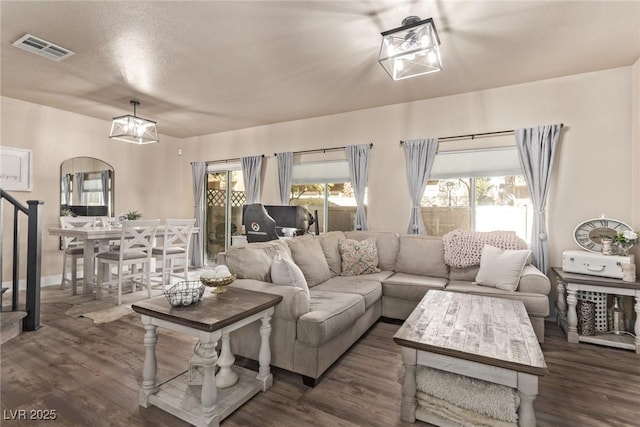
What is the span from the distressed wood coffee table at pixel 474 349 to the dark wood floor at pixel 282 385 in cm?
36

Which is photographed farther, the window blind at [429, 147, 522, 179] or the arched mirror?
the arched mirror

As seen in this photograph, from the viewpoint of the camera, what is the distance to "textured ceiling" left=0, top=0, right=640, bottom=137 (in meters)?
2.30

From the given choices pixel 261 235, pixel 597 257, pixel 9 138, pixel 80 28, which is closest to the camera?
pixel 80 28

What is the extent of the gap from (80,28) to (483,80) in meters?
3.96

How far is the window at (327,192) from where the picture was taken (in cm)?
476

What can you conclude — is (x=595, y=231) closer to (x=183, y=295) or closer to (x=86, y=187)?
(x=183, y=295)

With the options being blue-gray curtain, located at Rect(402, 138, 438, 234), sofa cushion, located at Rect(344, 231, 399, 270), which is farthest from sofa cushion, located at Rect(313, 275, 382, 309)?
blue-gray curtain, located at Rect(402, 138, 438, 234)

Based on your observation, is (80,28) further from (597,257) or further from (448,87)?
(597,257)

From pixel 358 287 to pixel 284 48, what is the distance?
2318 millimetres

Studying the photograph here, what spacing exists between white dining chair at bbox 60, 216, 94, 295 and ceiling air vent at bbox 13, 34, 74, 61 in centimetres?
240

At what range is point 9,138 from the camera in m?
4.26

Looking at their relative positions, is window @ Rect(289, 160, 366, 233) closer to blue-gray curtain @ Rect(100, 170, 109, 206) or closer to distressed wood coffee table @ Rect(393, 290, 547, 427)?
distressed wood coffee table @ Rect(393, 290, 547, 427)

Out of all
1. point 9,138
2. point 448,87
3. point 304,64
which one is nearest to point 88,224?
point 9,138

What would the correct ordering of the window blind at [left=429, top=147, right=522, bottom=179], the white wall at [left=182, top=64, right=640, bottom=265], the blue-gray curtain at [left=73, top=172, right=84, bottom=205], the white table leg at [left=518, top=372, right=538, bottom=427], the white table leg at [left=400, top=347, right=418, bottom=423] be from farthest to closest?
the blue-gray curtain at [left=73, top=172, right=84, bottom=205]
the window blind at [left=429, top=147, right=522, bottom=179]
the white wall at [left=182, top=64, right=640, bottom=265]
the white table leg at [left=400, top=347, right=418, bottom=423]
the white table leg at [left=518, top=372, right=538, bottom=427]
